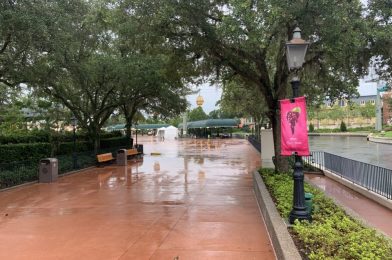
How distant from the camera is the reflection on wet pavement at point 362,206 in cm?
867

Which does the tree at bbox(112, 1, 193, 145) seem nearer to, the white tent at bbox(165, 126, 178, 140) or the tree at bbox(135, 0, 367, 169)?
the tree at bbox(135, 0, 367, 169)

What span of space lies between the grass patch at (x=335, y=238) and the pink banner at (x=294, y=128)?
1.26 m

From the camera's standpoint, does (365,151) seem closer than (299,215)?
No

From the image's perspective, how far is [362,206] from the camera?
10.6 metres

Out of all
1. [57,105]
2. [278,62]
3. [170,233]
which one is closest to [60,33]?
[278,62]

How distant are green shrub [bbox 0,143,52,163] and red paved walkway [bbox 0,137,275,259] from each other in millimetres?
1964

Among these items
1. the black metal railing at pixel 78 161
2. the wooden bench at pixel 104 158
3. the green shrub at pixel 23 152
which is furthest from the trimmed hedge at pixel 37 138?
the wooden bench at pixel 104 158

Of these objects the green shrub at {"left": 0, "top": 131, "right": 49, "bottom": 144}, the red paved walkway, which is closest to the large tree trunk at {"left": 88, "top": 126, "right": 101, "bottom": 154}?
the green shrub at {"left": 0, "top": 131, "right": 49, "bottom": 144}

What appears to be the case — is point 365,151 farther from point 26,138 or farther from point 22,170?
point 22,170

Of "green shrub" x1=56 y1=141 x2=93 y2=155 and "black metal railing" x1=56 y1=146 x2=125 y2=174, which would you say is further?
"green shrub" x1=56 y1=141 x2=93 y2=155

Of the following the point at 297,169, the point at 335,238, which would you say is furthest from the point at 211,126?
the point at 335,238

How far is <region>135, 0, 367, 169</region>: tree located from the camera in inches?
356

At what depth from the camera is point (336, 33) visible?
962 cm

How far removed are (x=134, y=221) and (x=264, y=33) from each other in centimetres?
514
